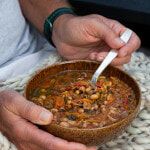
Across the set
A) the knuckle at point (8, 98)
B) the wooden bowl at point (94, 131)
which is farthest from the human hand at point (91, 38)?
the knuckle at point (8, 98)

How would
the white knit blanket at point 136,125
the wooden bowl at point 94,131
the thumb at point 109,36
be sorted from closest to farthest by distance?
the wooden bowl at point 94,131
the white knit blanket at point 136,125
the thumb at point 109,36

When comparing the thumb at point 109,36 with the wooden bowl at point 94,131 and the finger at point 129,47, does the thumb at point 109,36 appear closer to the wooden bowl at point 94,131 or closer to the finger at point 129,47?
the finger at point 129,47

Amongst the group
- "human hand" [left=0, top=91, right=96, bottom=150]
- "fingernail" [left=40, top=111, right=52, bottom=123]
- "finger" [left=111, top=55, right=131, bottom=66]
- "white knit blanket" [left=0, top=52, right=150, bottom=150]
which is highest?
"fingernail" [left=40, top=111, right=52, bottom=123]

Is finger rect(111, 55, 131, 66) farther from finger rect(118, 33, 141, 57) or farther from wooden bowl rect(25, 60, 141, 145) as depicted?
wooden bowl rect(25, 60, 141, 145)

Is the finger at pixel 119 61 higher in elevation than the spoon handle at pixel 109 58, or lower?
lower

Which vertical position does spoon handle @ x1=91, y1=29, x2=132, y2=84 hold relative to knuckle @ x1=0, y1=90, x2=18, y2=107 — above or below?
below

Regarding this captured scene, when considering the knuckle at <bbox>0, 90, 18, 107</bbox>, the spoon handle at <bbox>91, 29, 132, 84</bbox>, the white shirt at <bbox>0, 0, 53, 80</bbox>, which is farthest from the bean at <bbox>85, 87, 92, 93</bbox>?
the white shirt at <bbox>0, 0, 53, 80</bbox>

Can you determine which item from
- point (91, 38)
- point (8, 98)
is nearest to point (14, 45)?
point (91, 38)

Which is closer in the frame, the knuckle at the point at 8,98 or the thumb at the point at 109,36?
the knuckle at the point at 8,98
